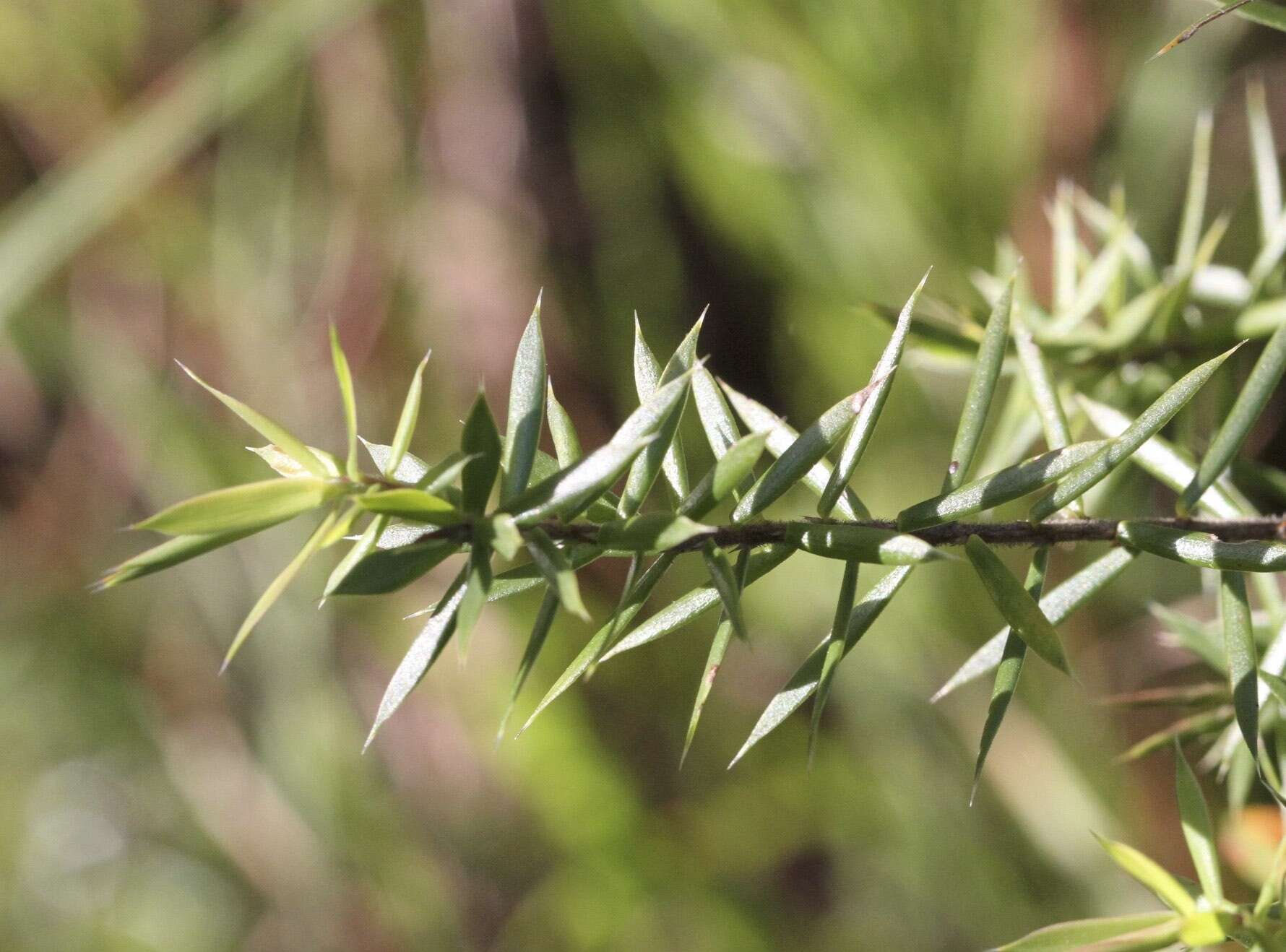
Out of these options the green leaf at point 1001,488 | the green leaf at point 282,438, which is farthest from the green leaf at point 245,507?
the green leaf at point 1001,488

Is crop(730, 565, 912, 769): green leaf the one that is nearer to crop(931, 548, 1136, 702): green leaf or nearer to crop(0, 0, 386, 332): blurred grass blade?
crop(931, 548, 1136, 702): green leaf

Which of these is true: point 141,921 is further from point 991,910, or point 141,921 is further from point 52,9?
point 52,9

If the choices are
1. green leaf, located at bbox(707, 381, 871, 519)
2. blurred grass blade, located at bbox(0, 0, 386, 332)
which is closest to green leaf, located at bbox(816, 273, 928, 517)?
green leaf, located at bbox(707, 381, 871, 519)

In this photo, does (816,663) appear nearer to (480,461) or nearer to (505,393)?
(480,461)

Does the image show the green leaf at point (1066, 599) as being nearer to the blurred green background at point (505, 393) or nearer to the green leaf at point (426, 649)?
the green leaf at point (426, 649)

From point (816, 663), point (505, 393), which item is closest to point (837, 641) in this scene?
point (816, 663)

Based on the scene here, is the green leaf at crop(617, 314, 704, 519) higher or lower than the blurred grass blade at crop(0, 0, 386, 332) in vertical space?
lower
